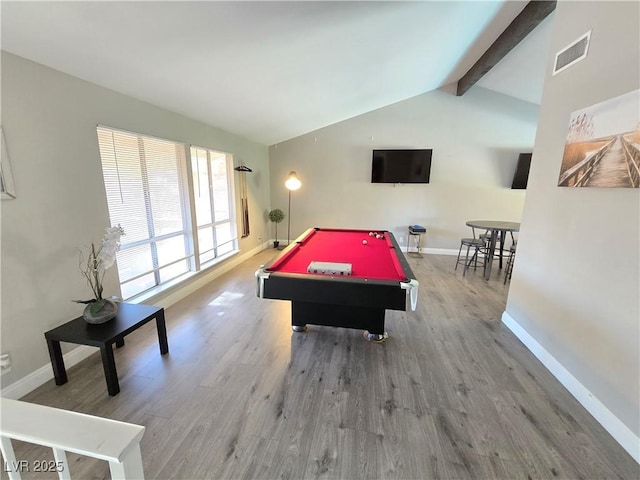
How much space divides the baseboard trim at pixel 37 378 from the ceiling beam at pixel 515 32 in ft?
17.3

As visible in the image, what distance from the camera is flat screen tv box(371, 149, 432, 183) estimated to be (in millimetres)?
5527

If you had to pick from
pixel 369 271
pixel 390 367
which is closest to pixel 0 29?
pixel 369 271

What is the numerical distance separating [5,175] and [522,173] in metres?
6.84

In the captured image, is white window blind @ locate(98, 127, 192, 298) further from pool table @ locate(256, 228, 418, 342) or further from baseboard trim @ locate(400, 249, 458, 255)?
baseboard trim @ locate(400, 249, 458, 255)

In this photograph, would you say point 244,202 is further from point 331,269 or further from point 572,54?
point 572,54

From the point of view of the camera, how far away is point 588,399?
1.86 metres

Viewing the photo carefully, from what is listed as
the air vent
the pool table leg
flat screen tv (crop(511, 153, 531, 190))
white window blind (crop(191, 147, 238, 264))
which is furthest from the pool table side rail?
flat screen tv (crop(511, 153, 531, 190))

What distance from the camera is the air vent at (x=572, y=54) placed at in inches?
80.7

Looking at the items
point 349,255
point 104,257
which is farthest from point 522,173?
point 104,257

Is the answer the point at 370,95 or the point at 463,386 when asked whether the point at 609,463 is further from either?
the point at 370,95

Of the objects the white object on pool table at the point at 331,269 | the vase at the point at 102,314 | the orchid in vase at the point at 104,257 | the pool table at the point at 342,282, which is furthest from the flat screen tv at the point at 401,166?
the vase at the point at 102,314

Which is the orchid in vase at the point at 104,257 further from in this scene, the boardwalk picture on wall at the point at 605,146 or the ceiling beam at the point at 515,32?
the ceiling beam at the point at 515,32

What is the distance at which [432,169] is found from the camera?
5617 mm

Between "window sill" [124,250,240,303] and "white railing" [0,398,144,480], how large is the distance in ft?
8.16
